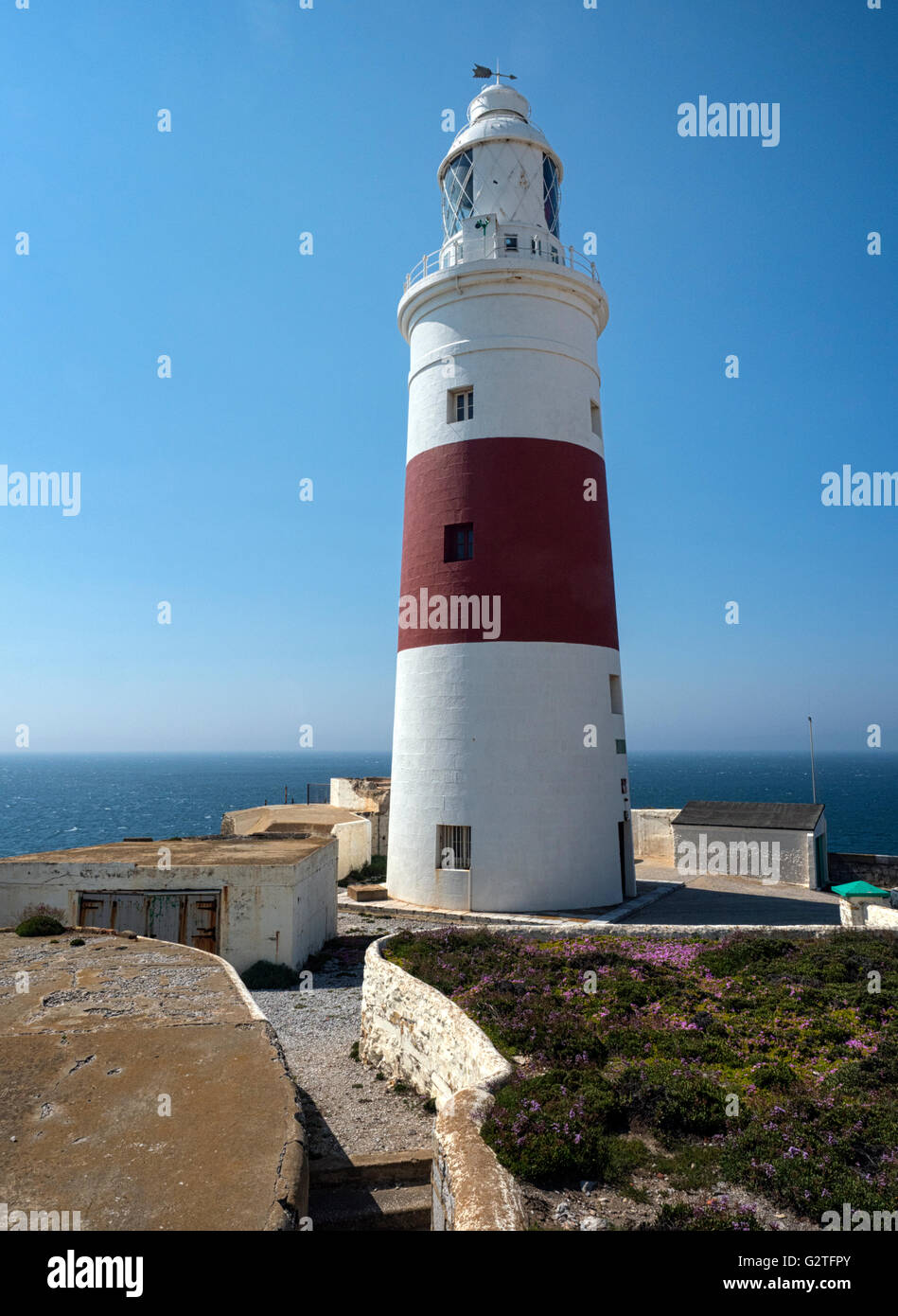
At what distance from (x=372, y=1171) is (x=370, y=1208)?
0.54 m

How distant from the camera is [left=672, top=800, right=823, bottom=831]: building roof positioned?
86.4 feet

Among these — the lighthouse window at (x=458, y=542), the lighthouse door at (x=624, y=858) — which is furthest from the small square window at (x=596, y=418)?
the lighthouse door at (x=624, y=858)

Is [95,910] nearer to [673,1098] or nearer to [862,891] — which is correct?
[673,1098]

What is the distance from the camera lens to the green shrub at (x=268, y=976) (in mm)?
17000

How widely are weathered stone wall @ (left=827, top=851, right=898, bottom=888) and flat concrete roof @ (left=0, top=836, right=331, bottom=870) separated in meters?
17.8

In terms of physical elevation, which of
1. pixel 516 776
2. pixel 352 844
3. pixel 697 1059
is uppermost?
pixel 516 776

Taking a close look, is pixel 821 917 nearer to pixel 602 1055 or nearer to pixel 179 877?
pixel 602 1055

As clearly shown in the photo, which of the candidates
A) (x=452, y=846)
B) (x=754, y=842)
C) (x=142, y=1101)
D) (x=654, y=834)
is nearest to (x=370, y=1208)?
(x=142, y=1101)

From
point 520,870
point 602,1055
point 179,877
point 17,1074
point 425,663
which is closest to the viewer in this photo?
point 17,1074

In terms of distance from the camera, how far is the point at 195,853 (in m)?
19.6

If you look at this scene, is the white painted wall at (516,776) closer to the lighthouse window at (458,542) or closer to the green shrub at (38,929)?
the lighthouse window at (458,542)
